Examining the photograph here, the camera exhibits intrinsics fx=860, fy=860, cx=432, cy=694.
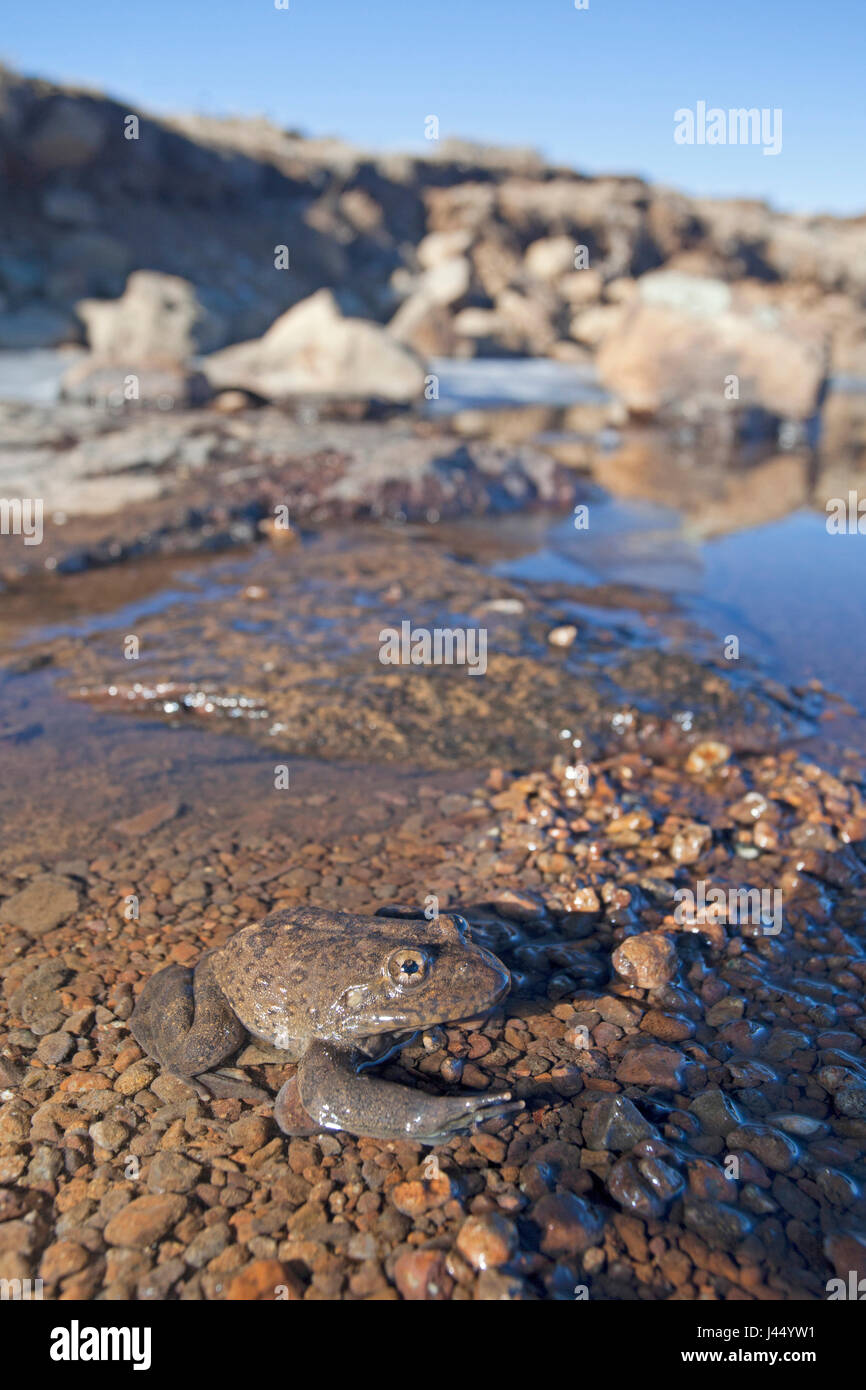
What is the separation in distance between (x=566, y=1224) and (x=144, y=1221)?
103 centimetres

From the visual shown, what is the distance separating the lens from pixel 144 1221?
2.12 meters

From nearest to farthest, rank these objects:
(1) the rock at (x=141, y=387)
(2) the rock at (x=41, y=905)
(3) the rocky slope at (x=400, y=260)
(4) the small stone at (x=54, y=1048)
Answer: (4) the small stone at (x=54, y=1048), (2) the rock at (x=41, y=905), (1) the rock at (x=141, y=387), (3) the rocky slope at (x=400, y=260)

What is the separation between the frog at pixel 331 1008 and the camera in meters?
2.36

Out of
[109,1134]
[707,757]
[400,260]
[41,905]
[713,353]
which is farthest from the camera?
[400,260]

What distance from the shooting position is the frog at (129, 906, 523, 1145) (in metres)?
2.36

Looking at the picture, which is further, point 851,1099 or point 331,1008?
point 331,1008

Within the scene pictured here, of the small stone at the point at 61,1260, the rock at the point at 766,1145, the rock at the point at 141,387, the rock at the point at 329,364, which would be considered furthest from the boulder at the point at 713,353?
the small stone at the point at 61,1260

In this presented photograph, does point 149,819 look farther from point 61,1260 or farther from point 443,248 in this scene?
point 443,248

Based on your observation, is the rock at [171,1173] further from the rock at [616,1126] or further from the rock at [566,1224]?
the rock at [616,1126]

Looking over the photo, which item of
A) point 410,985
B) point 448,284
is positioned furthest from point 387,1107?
point 448,284

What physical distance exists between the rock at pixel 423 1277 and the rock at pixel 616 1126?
1.72 feet

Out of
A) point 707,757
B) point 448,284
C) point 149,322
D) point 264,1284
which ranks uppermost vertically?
point 448,284

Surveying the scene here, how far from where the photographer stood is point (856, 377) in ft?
98.6

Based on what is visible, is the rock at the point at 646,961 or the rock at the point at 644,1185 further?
the rock at the point at 646,961
